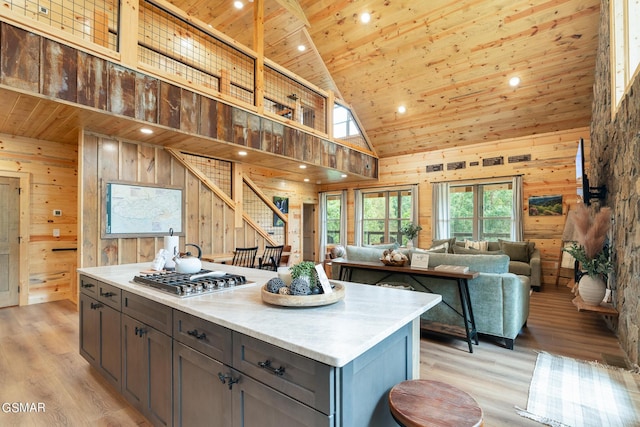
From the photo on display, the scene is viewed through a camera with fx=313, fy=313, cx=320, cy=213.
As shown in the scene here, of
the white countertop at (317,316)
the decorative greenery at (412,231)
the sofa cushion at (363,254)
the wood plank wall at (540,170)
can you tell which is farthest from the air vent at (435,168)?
the white countertop at (317,316)

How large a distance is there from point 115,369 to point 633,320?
437 cm

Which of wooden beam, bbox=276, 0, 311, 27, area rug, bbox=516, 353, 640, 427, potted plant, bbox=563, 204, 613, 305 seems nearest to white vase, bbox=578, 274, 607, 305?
potted plant, bbox=563, 204, 613, 305

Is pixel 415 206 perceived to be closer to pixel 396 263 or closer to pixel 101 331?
pixel 396 263

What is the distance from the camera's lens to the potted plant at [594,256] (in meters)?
3.72

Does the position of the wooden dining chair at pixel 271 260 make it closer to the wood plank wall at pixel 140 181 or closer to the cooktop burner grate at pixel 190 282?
the wood plank wall at pixel 140 181

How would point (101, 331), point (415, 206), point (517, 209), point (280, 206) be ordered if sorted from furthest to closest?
1. point (280, 206)
2. point (415, 206)
3. point (517, 209)
4. point (101, 331)

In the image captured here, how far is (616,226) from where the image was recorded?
3.53 metres

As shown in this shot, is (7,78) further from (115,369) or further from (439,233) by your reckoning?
(439,233)

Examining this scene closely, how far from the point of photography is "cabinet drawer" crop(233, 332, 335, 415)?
107 centimetres

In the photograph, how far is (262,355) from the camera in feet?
4.17

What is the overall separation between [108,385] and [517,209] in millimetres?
7315

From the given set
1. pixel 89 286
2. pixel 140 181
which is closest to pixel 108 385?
pixel 89 286

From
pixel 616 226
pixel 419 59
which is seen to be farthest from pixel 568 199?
pixel 419 59

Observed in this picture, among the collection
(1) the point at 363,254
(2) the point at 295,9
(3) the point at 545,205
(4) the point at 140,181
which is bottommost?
(1) the point at 363,254
